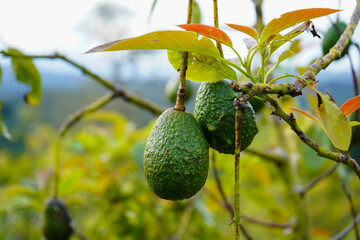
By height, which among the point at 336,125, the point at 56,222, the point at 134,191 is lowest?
the point at 134,191

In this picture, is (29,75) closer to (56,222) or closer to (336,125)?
(56,222)

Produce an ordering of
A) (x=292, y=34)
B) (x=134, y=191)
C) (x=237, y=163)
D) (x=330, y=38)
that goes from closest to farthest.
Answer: (x=237, y=163)
(x=292, y=34)
(x=330, y=38)
(x=134, y=191)

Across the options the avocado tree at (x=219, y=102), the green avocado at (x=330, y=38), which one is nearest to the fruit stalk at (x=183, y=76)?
the avocado tree at (x=219, y=102)

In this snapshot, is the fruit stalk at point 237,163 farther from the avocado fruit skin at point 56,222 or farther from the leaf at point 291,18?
the avocado fruit skin at point 56,222

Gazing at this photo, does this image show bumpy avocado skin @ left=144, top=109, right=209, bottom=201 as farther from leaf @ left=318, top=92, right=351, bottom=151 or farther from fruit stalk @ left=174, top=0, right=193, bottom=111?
leaf @ left=318, top=92, right=351, bottom=151

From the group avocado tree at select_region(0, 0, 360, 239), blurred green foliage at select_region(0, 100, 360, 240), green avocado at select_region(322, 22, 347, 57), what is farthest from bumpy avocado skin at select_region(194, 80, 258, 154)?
blurred green foliage at select_region(0, 100, 360, 240)

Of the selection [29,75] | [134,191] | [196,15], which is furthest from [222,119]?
[134,191]

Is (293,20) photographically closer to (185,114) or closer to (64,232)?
(185,114)
